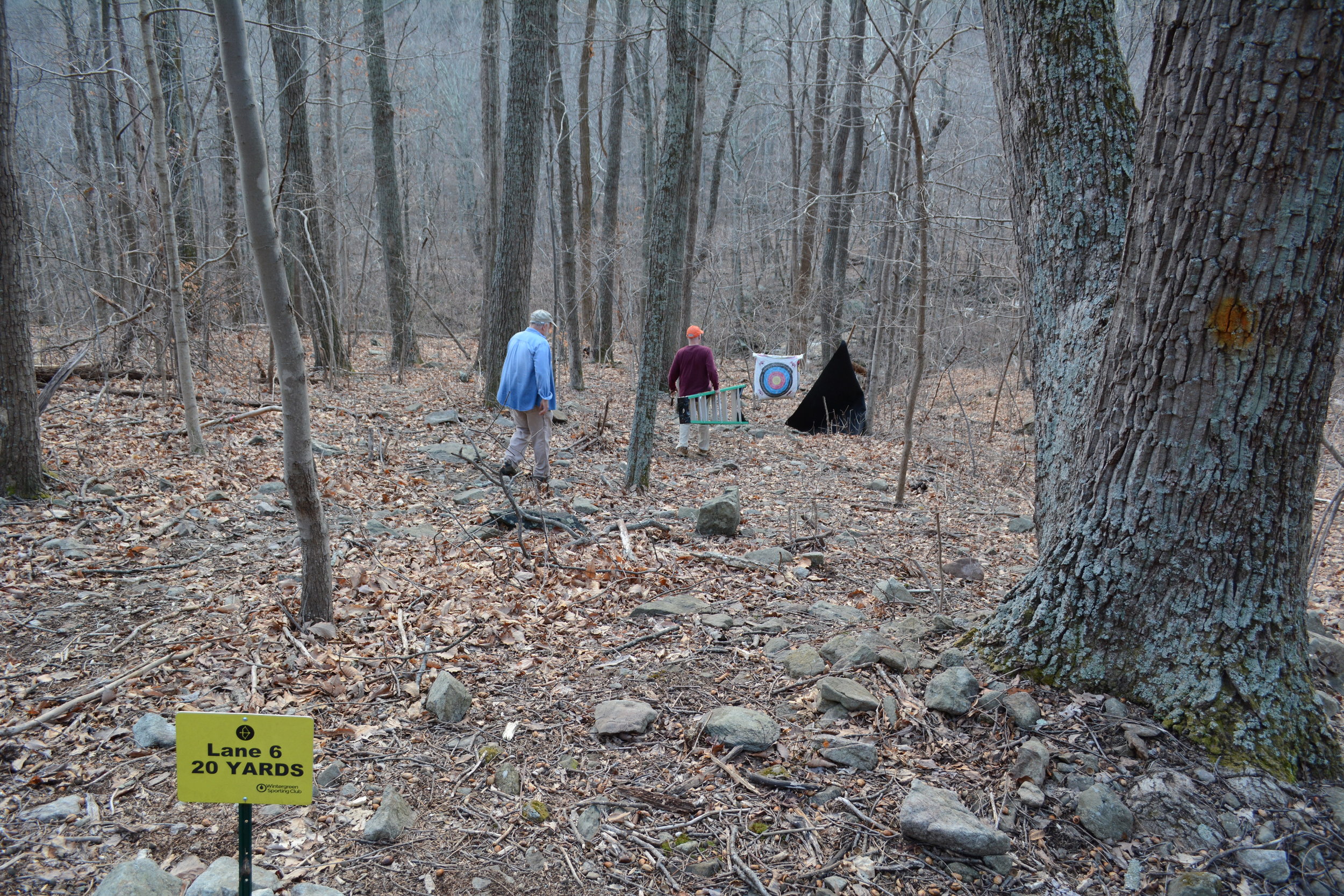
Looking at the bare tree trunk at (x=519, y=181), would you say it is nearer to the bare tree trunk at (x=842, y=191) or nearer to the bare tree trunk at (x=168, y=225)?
the bare tree trunk at (x=168, y=225)

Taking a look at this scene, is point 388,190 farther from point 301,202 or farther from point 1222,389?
point 1222,389

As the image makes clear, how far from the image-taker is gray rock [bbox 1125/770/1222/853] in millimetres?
2408

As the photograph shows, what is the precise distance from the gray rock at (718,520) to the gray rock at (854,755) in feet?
10.9

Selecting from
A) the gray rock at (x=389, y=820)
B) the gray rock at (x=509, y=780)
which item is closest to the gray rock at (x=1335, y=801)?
the gray rock at (x=509, y=780)

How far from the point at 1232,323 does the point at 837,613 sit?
8.52ft

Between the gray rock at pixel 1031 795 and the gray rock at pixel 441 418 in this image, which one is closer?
the gray rock at pixel 1031 795

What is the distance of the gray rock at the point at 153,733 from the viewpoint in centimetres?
300

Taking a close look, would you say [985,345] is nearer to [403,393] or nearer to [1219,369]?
[403,393]

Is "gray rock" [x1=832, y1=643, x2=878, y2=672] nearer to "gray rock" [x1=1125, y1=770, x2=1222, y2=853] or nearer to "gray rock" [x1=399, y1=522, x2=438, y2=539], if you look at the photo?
"gray rock" [x1=1125, y1=770, x2=1222, y2=853]

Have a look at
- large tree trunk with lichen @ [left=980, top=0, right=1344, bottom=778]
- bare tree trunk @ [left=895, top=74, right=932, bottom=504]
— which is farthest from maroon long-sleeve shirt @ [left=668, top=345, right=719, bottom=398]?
large tree trunk with lichen @ [left=980, top=0, right=1344, bottom=778]

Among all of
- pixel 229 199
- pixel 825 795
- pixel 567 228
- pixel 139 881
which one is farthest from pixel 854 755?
pixel 229 199

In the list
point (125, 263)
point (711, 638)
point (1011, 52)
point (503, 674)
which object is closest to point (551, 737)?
point (503, 674)

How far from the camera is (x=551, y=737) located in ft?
10.4

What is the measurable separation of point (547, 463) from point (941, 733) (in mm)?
5194
